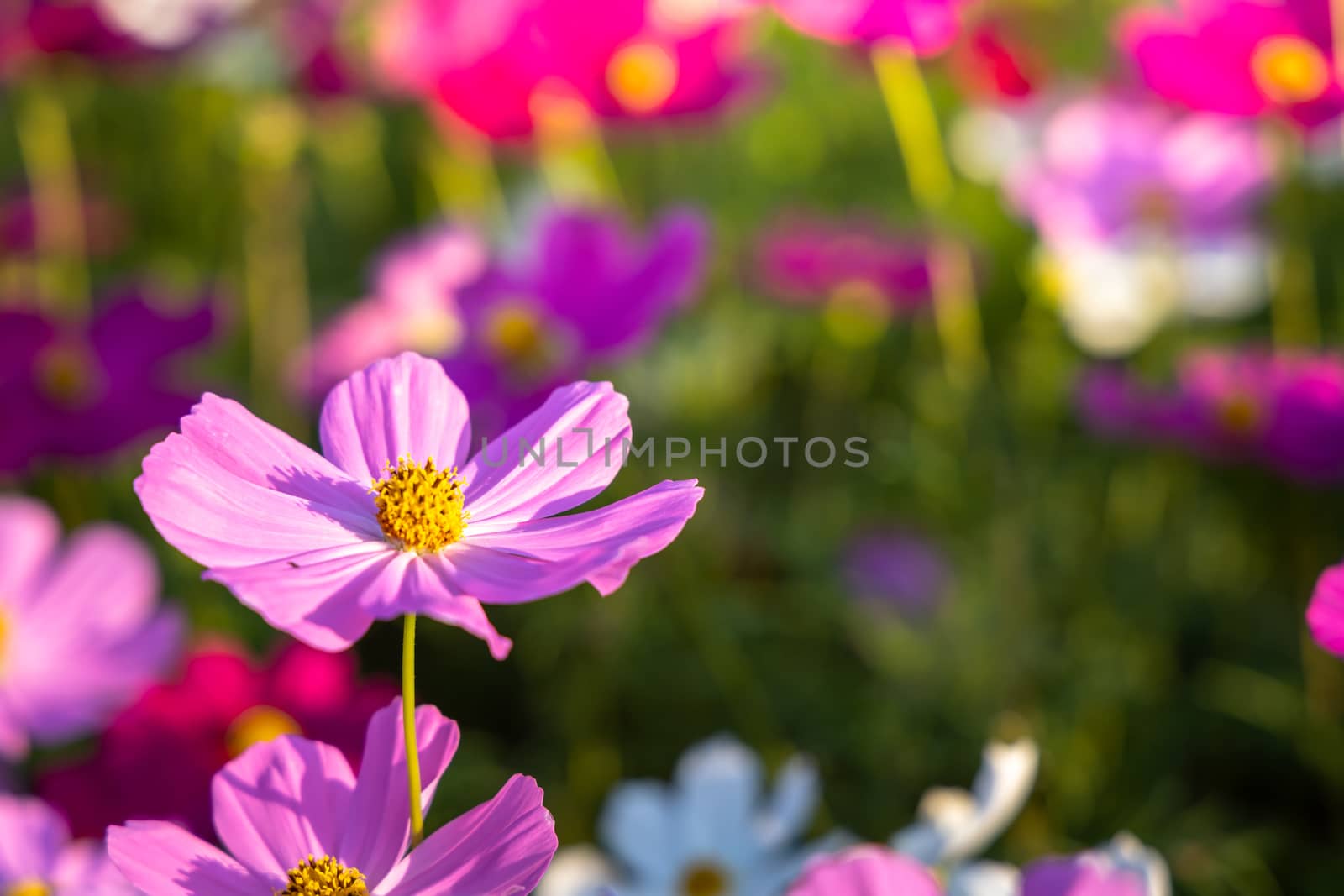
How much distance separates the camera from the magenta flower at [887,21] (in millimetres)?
763

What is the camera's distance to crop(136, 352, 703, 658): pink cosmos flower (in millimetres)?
356

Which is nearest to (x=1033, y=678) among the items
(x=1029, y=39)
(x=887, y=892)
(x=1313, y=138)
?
(x=1313, y=138)

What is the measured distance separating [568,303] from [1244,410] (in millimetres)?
450

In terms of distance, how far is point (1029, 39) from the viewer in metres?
2.08

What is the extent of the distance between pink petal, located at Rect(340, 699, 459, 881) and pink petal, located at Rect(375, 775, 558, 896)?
0.01 m

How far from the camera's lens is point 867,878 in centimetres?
39

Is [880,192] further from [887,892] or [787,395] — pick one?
[887,892]

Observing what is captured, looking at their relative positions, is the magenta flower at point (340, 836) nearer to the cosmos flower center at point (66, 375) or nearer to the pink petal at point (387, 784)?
the pink petal at point (387, 784)

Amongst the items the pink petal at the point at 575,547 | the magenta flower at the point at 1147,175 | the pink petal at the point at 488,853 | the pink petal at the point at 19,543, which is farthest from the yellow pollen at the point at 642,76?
the pink petal at the point at 488,853

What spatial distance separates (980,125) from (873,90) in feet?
2.52

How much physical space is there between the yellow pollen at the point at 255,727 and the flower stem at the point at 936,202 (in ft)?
1.66

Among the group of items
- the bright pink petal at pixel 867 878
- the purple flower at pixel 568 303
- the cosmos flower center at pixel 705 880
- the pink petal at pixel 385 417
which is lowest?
the cosmos flower center at pixel 705 880

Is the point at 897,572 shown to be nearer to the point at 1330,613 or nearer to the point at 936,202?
the point at 936,202

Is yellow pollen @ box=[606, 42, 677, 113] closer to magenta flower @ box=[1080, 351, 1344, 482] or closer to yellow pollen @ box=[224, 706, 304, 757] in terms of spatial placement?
magenta flower @ box=[1080, 351, 1344, 482]
